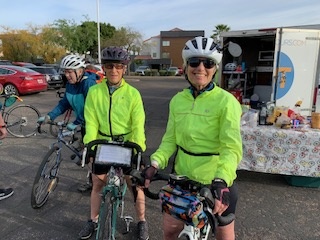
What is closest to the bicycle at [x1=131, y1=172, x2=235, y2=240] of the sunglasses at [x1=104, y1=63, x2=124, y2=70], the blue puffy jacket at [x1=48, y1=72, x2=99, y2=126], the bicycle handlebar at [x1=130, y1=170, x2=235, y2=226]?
the bicycle handlebar at [x1=130, y1=170, x2=235, y2=226]

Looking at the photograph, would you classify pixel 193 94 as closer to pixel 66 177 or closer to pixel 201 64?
pixel 201 64

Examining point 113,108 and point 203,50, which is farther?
point 113,108

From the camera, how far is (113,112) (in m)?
2.78

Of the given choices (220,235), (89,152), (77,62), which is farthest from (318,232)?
(77,62)

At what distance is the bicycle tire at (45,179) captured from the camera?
365cm

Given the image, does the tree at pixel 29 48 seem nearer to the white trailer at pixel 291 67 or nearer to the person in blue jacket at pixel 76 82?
the white trailer at pixel 291 67

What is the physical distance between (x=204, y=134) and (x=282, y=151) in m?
2.82

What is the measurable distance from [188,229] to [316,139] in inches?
121

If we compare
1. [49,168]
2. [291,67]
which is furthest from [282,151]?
[49,168]

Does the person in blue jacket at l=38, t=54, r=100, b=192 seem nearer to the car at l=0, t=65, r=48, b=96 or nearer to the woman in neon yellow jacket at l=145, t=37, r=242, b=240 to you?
the woman in neon yellow jacket at l=145, t=37, r=242, b=240

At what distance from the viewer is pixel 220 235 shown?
6.83ft

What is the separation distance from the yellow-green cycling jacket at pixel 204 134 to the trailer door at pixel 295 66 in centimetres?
466

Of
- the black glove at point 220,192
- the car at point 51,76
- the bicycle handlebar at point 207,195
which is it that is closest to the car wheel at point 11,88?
the car at point 51,76

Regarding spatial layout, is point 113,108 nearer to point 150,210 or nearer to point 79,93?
point 79,93
